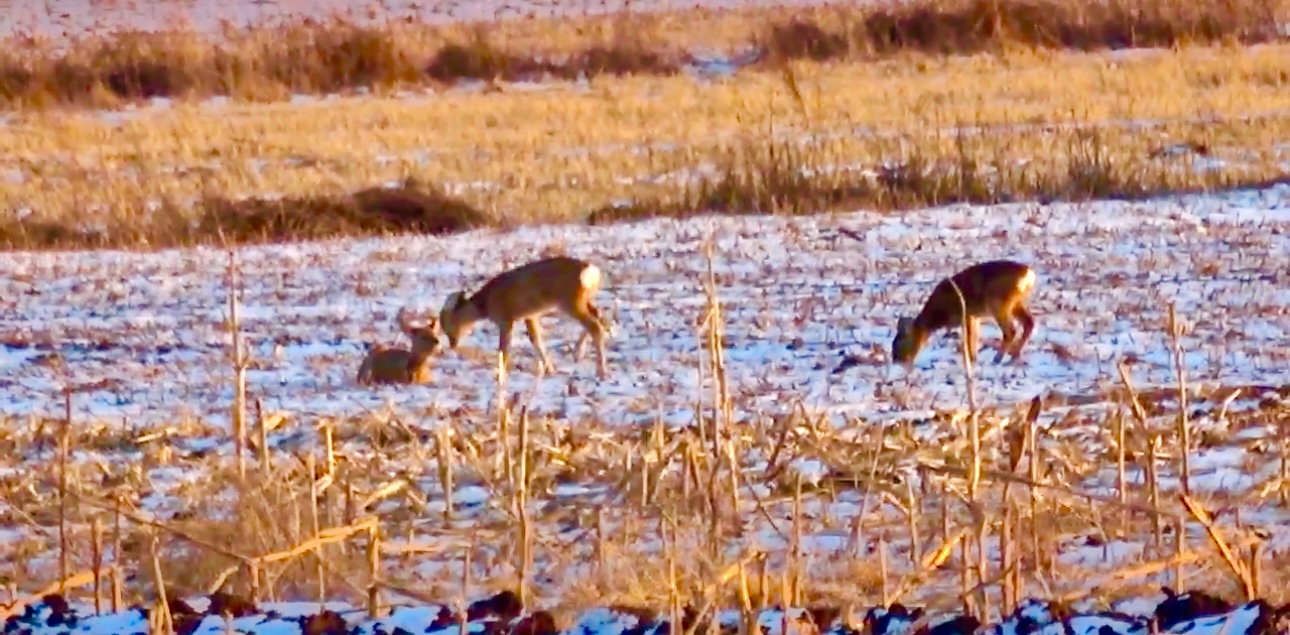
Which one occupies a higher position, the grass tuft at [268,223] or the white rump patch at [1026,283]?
the white rump patch at [1026,283]

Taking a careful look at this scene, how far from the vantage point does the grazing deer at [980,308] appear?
12.2 metres

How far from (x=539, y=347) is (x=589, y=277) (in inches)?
26.8

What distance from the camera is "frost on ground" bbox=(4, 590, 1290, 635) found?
5.53m

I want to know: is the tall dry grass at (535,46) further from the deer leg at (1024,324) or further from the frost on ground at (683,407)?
the deer leg at (1024,324)

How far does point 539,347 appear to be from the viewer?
1305 cm

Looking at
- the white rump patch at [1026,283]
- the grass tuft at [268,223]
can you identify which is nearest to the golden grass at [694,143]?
the grass tuft at [268,223]

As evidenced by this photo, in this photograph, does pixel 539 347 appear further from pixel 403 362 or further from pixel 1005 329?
pixel 1005 329

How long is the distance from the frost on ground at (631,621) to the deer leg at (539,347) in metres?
6.16

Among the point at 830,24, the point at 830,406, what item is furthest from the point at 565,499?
the point at 830,24

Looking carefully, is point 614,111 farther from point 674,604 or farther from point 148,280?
point 674,604

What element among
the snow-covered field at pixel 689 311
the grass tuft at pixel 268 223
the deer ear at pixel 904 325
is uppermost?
the deer ear at pixel 904 325

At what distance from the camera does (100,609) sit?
6.42 m

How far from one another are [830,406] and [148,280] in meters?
6.55

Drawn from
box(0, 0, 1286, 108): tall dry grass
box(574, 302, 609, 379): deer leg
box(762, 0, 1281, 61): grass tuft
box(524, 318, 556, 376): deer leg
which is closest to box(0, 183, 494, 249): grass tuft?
box(524, 318, 556, 376): deer leg
